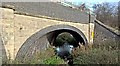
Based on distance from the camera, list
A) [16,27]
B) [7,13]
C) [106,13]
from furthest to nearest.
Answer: [106,13]
[16,27]
[7,13]

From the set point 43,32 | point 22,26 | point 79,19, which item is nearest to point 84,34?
point 79,19

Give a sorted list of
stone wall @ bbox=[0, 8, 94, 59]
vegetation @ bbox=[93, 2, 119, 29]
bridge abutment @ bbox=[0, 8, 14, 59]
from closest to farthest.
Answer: bridge abutment @ bbox=[0, 8, 14, 59], stone wall @ bbox=[0, 8, 94, 59], vegetation @ bbox=[93, 2, 119, 29]

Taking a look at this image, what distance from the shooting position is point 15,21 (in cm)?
897

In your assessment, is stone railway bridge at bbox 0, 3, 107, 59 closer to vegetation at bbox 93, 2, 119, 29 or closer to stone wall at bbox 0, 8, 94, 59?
stone wall at bbox 0, 8, 94, 59

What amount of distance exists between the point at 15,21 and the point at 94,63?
10.3ft

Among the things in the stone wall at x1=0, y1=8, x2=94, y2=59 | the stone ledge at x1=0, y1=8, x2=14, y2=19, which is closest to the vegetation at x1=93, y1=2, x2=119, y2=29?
the stone wall at x1=0, y1=8, x2=94, y2=59

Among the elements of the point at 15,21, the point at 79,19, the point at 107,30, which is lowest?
the point at 107,30

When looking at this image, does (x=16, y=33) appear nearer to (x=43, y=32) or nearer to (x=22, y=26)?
(x=22, y=26)

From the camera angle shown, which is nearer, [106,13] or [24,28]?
[24,28]

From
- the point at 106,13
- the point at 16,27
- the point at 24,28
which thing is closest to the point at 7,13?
the point at 16,27

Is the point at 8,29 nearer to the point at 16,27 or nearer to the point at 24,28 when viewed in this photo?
the point at 16,27

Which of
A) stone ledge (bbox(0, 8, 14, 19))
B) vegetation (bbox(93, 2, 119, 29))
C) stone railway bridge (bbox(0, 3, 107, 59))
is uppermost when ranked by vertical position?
stone ledge (bbox(0, 8, 14, 19))

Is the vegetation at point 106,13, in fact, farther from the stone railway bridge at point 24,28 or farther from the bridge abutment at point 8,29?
the bridge abutment at point 8,29

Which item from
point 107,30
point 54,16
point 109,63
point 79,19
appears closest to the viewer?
point 109,63
